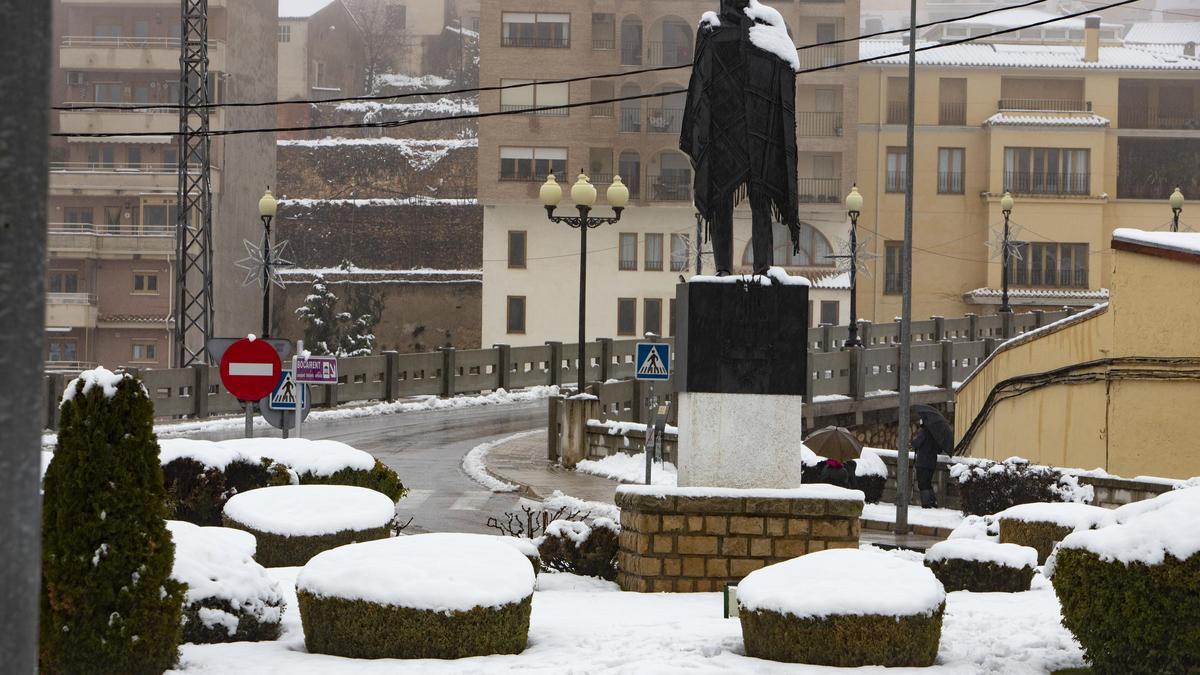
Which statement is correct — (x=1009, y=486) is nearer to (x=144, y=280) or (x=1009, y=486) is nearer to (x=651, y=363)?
(x=651, y=363)

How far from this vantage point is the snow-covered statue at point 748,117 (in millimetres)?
13648

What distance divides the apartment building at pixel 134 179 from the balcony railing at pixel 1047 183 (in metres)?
35.2

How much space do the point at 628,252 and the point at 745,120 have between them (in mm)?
54757

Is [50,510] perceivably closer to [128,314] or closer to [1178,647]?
[1178,647]

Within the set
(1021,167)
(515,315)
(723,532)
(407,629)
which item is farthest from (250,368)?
(1021,167)

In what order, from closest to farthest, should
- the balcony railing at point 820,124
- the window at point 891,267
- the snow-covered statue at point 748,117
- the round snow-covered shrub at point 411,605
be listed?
1. the round snow-covered shrub at point 411,605
2. the snow-covered statue at point 748,117
3. the balcony railing at point 820,124
4. the window at point 891,267

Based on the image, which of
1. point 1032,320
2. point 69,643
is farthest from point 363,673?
point 1032,320

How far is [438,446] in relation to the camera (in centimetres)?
3375

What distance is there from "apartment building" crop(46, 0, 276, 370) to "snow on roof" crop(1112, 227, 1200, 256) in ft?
169

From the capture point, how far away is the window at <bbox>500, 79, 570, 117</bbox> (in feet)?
216

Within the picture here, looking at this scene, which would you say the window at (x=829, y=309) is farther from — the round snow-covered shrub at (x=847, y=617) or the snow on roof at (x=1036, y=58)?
the round snow-covered shrub at (x=847, y=617)

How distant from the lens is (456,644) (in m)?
9.12

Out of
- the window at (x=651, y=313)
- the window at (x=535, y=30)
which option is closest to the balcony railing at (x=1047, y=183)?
the window at (x=651, y=313)

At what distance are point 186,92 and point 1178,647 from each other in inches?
1475
